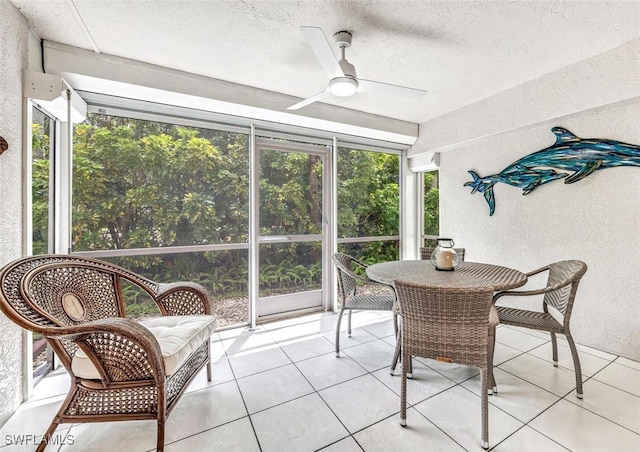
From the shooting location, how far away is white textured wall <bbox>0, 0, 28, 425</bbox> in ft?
5.42

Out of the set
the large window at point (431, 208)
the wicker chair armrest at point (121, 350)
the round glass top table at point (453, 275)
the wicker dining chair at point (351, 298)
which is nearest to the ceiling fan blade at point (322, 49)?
the round glass top table at point (453, 275)

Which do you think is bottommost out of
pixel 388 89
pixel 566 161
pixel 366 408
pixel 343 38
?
pixel 366 408

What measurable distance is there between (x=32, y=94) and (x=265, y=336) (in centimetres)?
267

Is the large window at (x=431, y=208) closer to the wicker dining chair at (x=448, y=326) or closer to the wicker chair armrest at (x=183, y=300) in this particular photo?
the wicker dining chair at (x=448, y=326)

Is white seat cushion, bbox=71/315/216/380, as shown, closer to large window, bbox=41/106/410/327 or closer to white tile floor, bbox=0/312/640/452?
white tile floor, bbox=0/312/640/452

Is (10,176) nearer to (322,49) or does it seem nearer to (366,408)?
(322,49)

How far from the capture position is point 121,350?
143cm

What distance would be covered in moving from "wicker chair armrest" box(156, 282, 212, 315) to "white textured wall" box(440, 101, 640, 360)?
3156 mm

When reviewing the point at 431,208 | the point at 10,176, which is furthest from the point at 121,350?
the point at 431,208

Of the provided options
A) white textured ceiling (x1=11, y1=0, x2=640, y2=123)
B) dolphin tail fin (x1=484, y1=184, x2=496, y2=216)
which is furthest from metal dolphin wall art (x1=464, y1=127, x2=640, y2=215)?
white textured ceiling (x1=11, y1=0, x2=640, y2=123)

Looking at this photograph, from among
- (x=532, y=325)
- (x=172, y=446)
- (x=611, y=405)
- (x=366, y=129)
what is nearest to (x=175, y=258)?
(x=172, y=446)

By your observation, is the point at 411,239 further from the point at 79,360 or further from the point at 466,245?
the point at 79,360

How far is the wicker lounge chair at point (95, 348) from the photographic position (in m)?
1.35

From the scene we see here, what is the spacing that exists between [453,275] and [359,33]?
6.29ft
